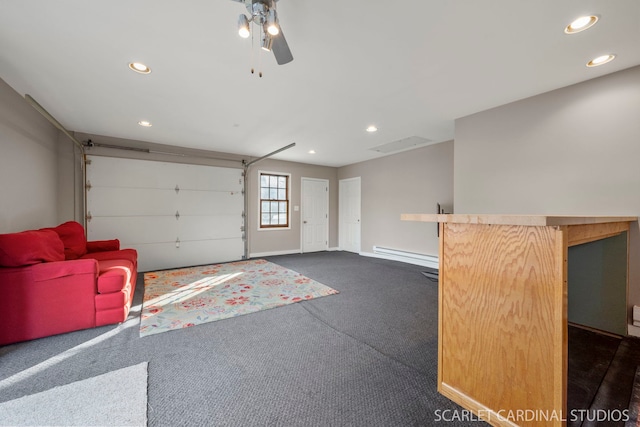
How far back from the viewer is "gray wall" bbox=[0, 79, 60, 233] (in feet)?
8.84

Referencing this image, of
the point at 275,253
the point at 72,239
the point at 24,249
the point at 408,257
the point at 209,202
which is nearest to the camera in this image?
the point at 24,249

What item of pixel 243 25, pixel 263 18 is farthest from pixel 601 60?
pixel 243 25

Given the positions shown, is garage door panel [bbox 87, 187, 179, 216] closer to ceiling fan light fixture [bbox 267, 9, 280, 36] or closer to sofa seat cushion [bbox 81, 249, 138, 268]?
sofa seat cushion [bbox 81, 249, 138, 268]

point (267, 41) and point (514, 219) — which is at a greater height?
point (267, 41)

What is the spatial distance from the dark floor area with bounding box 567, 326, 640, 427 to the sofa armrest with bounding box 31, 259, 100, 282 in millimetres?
3782

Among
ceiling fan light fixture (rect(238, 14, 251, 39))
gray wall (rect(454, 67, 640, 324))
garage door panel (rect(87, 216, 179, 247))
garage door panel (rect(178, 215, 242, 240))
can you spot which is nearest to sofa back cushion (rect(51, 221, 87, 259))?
garage door panel (rect(87, 216, 179, 247))

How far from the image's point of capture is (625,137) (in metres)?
2.35

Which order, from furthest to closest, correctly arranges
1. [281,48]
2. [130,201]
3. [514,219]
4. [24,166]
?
1. [130,201]
2. [24,166]
3. [281,48]
4. [514,219]

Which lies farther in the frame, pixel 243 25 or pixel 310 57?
pixel 310 57

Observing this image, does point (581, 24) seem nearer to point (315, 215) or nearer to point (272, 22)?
point (272, 22)

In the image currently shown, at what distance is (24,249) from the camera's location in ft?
7.21

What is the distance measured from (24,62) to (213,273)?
3514 mm

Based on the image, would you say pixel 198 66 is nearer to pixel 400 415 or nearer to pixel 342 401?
pixel 342 401

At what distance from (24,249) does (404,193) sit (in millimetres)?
5730
